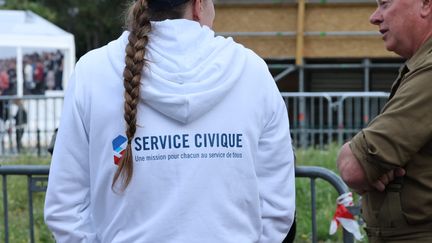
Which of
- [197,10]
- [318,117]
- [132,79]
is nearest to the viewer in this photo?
[132,79]

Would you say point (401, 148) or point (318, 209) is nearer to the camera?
point (401, 148)

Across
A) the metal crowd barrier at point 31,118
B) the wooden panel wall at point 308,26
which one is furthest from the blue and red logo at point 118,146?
the wooden panel wall at point 308,26

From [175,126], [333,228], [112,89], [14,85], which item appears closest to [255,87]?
[175,126]

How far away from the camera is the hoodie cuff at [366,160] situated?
2291 millimetres

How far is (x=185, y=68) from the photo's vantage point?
6.96 ft

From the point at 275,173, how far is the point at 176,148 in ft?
1.08

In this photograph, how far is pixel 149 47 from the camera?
2156mm

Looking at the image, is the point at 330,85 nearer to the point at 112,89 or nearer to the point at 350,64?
the point at 350,64

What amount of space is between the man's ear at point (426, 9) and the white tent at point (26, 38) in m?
13.9

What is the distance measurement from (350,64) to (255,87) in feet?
50.0

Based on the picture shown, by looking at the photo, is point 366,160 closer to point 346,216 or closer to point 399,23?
point 399,23

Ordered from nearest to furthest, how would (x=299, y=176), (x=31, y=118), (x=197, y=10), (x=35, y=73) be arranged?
(x=197, y=10)
(x=299, y=176)
(x=31, y=118)
(x=35, y=73)

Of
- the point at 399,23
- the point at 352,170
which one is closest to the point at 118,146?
the point at 352,170

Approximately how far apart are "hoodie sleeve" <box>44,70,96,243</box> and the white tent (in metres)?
13.8
